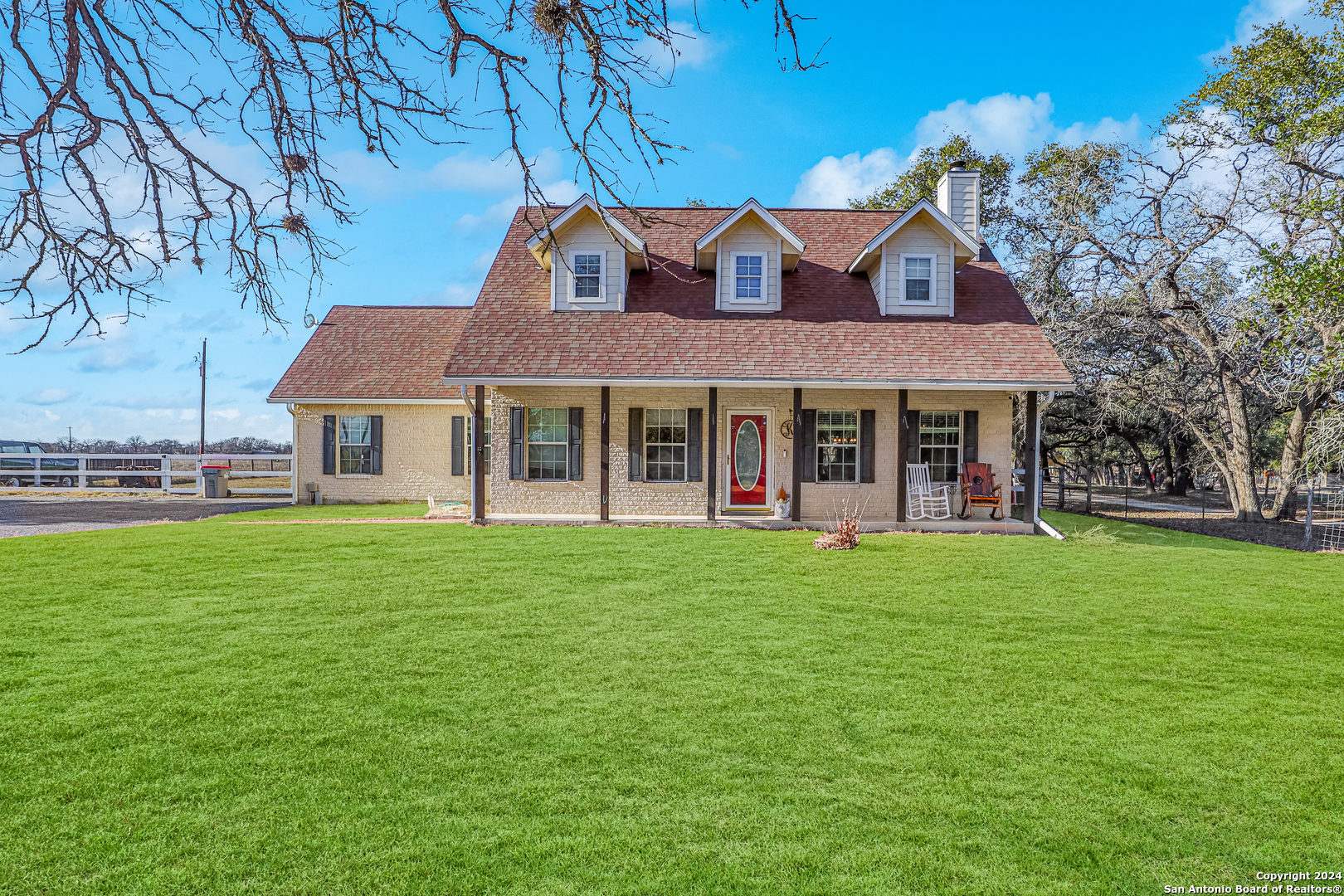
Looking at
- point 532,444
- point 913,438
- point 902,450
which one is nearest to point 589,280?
point 532,444

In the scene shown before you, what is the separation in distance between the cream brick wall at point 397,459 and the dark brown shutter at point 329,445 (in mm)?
109

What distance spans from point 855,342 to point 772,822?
12080 millimetres

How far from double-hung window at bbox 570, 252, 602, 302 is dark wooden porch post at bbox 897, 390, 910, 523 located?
6320 millimetres

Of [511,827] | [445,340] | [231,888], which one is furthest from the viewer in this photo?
[445,340]

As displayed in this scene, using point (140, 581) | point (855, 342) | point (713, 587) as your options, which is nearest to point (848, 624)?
point (713, 587)

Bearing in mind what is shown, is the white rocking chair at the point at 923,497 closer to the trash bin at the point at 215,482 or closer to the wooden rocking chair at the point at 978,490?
the wooden rocking chair at the point at 978,490

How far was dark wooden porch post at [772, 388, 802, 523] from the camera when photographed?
1373 centimetres

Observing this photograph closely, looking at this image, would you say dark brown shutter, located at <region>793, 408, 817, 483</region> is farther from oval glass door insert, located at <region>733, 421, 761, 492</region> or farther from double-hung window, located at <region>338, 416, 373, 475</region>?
double-hung window, located at <region>338, 416, 373, 475</region>

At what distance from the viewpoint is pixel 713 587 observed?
8.17 meters

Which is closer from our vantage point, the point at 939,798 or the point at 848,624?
the point at 939,798

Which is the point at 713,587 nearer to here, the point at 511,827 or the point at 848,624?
the point at 848,624

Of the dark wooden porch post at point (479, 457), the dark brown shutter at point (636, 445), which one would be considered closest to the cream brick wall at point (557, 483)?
the dark brown shutter at point (636, 445)

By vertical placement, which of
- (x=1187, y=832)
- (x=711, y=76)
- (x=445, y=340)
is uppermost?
(x=445, y=340)

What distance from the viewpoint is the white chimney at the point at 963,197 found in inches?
654
